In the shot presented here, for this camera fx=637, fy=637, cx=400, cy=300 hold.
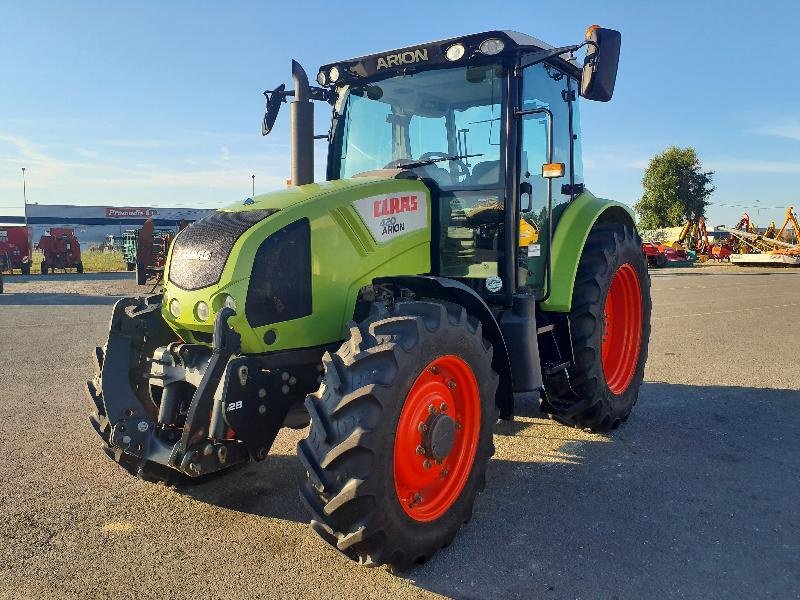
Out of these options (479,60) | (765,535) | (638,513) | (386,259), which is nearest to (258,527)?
(386,259)

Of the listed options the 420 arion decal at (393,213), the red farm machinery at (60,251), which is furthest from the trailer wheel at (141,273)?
the 420 arion decal at (393,213)

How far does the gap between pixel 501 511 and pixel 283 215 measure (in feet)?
6.71

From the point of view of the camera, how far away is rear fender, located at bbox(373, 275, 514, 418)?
355cm

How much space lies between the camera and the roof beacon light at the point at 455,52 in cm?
389

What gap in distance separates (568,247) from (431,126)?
4.44 ft

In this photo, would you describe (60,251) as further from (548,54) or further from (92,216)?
(92,216)

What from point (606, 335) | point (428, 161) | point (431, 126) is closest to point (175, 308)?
point (428, 161)

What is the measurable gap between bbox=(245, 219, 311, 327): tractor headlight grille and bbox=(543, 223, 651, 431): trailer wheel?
226cm

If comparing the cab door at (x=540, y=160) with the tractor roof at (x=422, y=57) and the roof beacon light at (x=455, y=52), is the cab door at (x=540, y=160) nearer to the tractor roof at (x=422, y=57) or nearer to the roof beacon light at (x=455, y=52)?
the tractor roof at (x=422, y=57)

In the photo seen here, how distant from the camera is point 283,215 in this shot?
3.30 m

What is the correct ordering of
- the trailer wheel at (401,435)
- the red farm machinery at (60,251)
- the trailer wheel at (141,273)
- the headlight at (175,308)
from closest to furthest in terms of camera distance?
the trailer wheel at (401,435) → the headlight at (175,308) → the trailer wheel at (141,273) → the red farm machinery at (60,251)

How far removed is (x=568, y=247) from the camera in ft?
15.4

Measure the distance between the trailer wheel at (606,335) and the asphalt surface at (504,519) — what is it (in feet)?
0.84

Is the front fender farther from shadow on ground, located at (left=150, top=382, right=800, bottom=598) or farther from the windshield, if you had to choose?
shadow on ground, located at (left=150, top=382, right=800, bottom=598)
